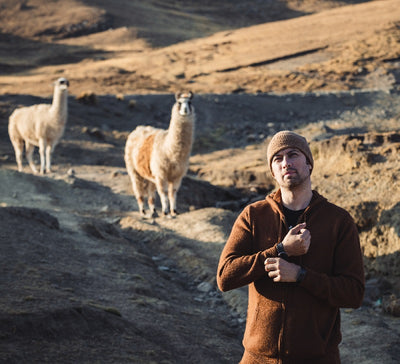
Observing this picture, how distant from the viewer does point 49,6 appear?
6906 cm

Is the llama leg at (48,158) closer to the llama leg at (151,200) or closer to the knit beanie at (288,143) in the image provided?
the llama leg at (151,200)

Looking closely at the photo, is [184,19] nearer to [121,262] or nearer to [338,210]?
[121,262]

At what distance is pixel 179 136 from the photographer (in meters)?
14.5

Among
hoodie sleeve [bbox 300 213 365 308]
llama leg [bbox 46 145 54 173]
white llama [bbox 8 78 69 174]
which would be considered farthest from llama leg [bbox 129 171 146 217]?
hoodie sleeve [bbox 300 213 365 308]

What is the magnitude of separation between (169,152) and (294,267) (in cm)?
1128

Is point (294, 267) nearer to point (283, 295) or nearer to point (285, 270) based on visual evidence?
point (285, 270)

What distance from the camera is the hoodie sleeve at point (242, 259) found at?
11.6 feet

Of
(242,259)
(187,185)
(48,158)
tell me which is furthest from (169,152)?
(242,259)

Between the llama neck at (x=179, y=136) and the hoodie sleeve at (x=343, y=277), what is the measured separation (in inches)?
435

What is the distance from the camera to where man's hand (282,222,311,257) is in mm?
3395

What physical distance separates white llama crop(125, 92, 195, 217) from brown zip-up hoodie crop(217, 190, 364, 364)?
→ 35.3ft

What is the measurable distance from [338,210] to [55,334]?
337cm

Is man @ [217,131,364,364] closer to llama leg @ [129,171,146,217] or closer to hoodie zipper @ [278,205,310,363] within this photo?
hoodie zipper @ [278,205,310,363]

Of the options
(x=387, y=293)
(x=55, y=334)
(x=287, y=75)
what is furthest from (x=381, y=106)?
(x=55, y=334)
